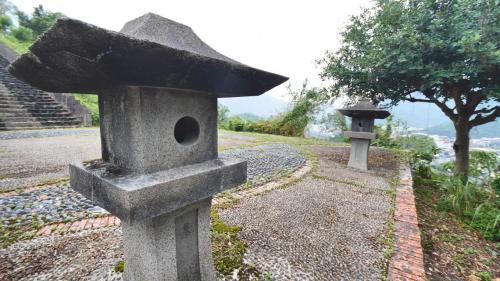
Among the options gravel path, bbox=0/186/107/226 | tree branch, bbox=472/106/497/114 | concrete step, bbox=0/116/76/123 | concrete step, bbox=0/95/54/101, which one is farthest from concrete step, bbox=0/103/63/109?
tree branch, bbox=472/106/497/114

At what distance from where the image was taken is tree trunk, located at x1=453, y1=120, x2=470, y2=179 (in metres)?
6.99

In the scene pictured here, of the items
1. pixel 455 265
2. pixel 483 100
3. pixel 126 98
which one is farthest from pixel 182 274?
pixel 483 100

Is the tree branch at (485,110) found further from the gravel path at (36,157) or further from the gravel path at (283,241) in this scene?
the gravel path at (36,157)

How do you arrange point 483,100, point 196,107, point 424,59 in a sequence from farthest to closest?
point 483,100 → point 424,59 → point 196,107

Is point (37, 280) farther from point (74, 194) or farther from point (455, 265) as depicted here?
point (455, 265)

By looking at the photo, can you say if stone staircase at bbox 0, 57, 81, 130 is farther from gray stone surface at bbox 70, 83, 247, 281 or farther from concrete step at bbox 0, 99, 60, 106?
gray stone surface at bbox 70, 83, 247, 281

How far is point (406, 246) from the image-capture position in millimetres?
3150

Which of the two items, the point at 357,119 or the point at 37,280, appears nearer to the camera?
the point at 37,280

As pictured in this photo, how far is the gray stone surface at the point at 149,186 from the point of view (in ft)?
4.75

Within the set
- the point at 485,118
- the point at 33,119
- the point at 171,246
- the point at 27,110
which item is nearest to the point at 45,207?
the point at 171,246

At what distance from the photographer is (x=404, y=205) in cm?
447

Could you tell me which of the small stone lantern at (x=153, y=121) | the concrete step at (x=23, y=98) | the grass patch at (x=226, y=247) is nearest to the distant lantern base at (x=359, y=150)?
the grass patch at (x=226, y=247)

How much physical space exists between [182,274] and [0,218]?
3.19 metres

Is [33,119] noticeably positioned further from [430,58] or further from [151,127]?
[430,58]
